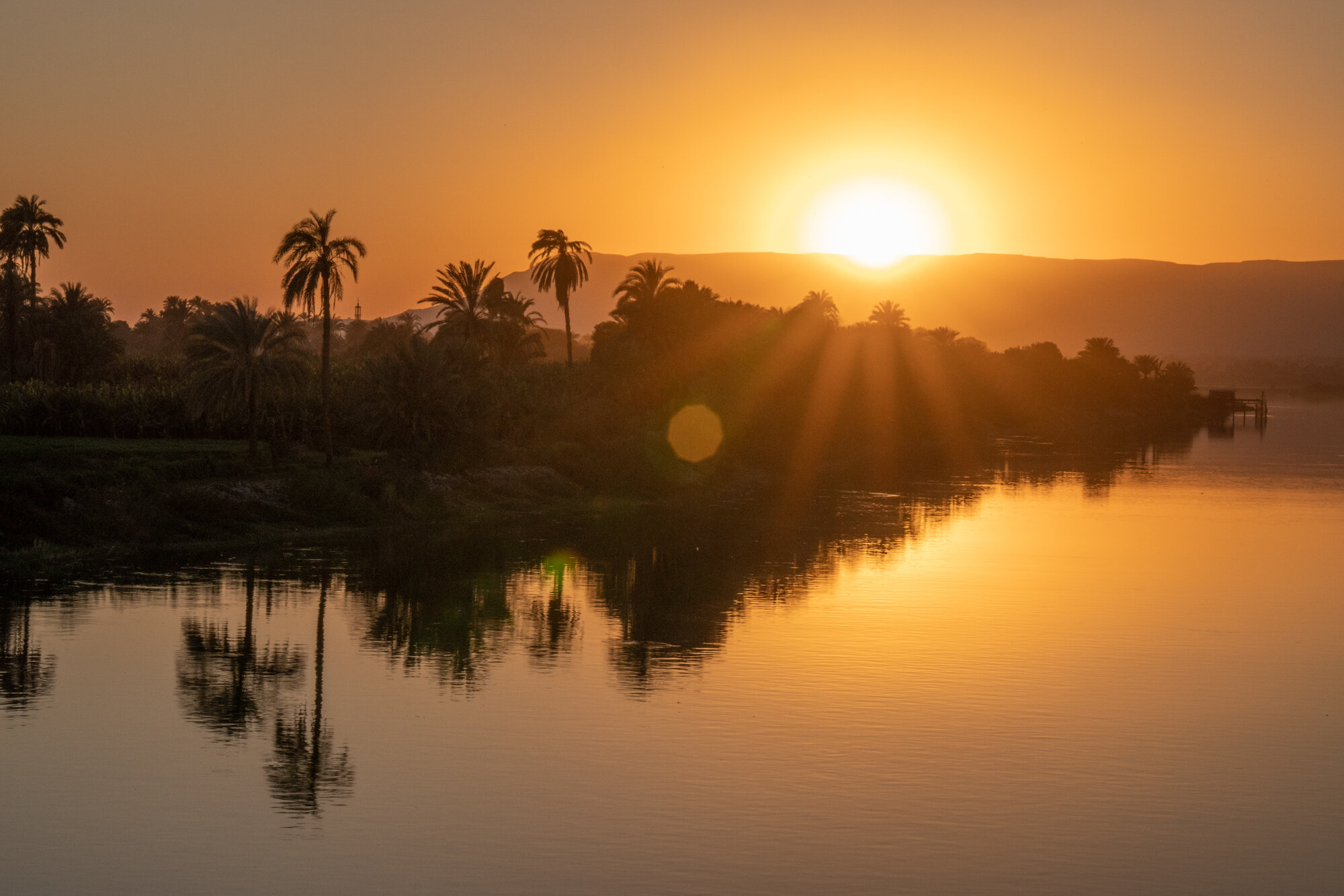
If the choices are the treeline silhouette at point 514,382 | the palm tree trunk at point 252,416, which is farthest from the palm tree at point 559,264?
the palm tree trunk at point 252,416

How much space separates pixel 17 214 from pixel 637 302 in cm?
4094

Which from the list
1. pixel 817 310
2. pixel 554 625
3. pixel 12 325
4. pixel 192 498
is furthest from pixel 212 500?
pixel 817 310

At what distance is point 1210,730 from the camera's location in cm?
2684

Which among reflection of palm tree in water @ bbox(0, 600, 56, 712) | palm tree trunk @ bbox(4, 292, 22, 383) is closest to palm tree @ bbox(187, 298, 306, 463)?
reflection of palm tree in water @ bbox(0, 600, 56, 712)

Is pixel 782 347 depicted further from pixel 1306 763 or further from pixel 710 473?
pixel 1306 763

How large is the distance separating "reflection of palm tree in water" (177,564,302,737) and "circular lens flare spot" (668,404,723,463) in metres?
48.8

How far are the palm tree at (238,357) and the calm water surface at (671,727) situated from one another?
8466 millimetres

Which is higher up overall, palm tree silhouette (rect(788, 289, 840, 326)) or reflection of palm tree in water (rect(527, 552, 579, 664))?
palm tree silhouette (rect(788, 289, 840, 326))

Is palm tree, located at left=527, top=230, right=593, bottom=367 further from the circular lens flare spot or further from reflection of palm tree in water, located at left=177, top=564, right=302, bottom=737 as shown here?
reflection of palm tree in water, located at left=177, top=564, right=302, bottom=737

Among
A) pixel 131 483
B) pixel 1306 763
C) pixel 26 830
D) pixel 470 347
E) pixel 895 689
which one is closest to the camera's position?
pixel 26 830

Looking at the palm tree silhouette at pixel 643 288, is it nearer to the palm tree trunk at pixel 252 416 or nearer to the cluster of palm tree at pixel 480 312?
the cluster of palm tree at pixel 480 312

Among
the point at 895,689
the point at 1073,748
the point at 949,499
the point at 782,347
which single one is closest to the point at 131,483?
the point at 895,689

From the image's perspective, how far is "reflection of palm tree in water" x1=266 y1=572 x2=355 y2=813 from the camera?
2164 centimetres

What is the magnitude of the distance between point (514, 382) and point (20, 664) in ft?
171
